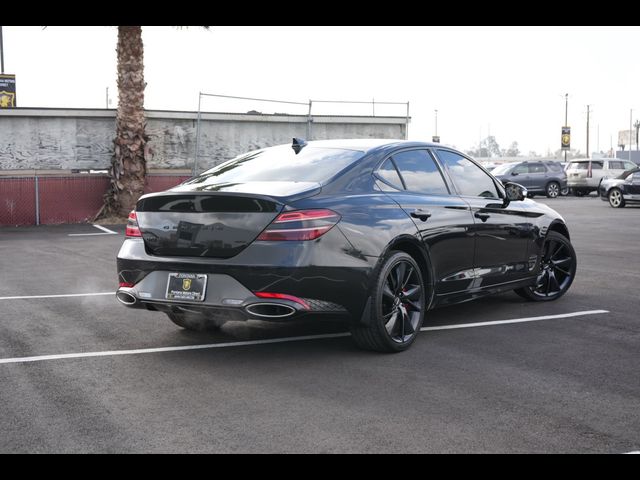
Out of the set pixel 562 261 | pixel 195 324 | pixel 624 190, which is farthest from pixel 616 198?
pixel 195 324

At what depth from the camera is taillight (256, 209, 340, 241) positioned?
17.6 feet

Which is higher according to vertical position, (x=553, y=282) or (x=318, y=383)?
(x=553, y=282)

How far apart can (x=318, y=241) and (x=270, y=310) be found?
0.55m

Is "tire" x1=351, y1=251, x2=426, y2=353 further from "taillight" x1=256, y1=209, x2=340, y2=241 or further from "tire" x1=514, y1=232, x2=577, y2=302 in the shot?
"tire" x1=514, y1=232, x2=577, y2=302

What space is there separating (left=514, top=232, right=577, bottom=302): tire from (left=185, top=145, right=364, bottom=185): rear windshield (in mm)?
2804

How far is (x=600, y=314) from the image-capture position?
749 centimetres

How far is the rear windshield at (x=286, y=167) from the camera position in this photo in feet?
19.7

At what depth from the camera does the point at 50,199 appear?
20.4m

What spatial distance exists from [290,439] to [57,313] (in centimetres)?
425

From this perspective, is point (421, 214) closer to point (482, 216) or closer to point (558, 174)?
point (482, 216)

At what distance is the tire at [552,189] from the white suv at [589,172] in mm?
840

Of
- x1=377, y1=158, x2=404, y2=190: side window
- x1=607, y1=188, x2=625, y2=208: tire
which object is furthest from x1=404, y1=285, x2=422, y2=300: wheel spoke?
x1=607, y1=188, x2=625, y2=208: tire
